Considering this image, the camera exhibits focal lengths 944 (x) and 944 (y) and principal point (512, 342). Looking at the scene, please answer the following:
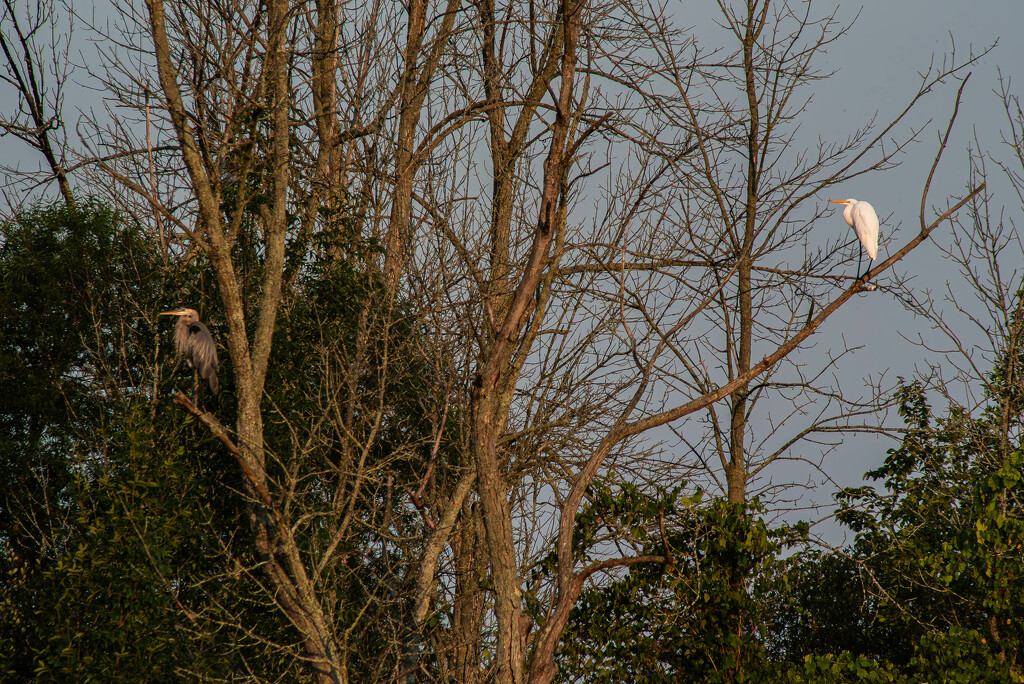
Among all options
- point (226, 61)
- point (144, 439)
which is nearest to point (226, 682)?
point (144, 439)

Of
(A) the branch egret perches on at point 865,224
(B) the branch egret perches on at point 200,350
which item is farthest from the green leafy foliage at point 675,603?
(B) the branch egret perches on at point 200,350

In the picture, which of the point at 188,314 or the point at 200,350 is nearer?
the point at 200,350

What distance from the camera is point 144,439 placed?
9.02 metres

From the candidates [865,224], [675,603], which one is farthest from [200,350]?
[865,224]

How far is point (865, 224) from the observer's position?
959 centimetres

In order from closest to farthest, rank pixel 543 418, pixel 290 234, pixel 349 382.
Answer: pixel 349 382 < pixel 290 234 < pixel 543 418

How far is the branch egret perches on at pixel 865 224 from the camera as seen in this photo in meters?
9.45

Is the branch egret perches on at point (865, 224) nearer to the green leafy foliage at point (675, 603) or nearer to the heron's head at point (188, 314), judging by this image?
the green leafy foliage at point (675, 603)

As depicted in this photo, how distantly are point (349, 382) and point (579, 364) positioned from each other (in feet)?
10.7

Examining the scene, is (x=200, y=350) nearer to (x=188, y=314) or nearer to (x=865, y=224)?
(x=188, y=314)

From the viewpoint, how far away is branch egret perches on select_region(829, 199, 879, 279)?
9445 millimetres

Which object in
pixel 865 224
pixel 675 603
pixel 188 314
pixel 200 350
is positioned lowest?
pixel 675 603

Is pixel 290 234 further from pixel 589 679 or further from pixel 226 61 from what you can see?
pixel 589 679

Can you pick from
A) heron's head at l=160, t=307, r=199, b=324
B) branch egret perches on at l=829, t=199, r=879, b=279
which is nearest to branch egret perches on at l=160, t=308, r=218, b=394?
heron's head at l=160, t=307, r=199, b=324
